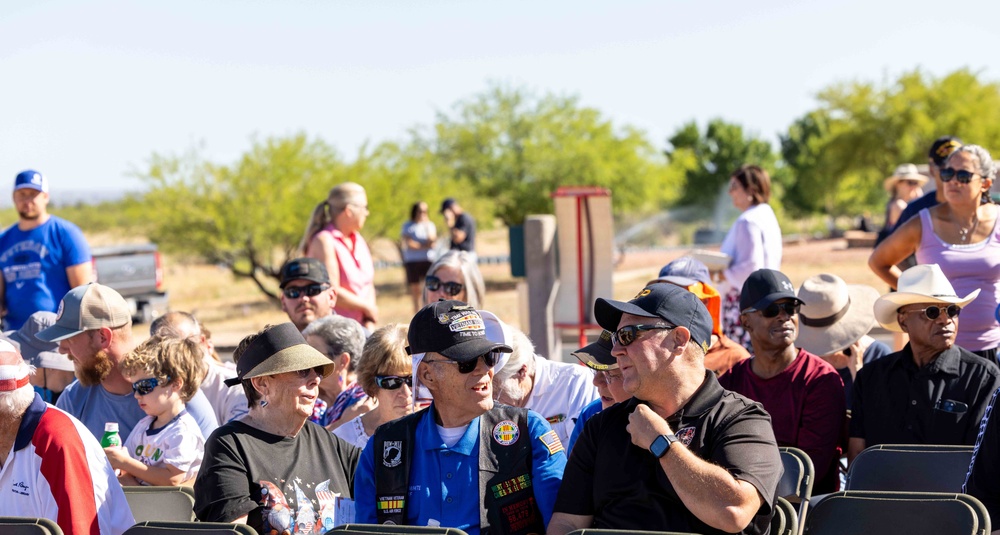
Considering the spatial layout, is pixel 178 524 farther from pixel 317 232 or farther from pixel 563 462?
pixel 317 232

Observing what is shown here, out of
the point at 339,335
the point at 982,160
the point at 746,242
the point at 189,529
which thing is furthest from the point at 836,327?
the point at 189,529

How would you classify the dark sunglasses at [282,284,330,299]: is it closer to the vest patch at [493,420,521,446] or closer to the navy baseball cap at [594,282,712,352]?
the vest patch at [493,420,521,446]

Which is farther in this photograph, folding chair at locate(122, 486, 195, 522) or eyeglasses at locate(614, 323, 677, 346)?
folding chair at locate(122, 486, 195, 522)

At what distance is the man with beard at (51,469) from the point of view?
349cm

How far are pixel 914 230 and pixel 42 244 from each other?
17.8 feet

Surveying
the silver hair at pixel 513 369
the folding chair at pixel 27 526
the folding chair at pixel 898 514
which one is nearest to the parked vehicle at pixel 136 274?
the silver hair at pixel 513 369

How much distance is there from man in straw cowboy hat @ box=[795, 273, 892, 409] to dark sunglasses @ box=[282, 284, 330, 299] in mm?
2750

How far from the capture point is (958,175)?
5449mm

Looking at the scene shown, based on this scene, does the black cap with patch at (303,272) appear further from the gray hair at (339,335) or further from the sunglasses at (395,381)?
the sunglasses at (395,381)

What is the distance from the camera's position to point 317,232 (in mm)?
7398

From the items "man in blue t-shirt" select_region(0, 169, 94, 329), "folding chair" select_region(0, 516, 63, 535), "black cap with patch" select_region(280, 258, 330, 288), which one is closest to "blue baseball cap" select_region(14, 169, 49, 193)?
"man in blue t-shirt" select_region(0, 169, 94, 329)

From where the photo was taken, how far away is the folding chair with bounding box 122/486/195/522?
4125mm

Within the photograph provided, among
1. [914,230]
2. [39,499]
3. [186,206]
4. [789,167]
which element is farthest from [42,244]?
[789,167]

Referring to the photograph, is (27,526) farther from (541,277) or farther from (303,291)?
(541,277)
